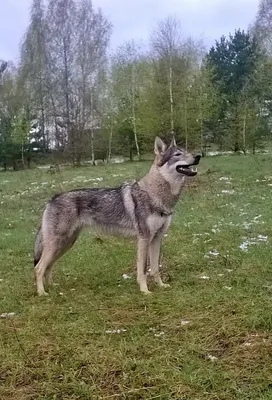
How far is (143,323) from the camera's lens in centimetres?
419

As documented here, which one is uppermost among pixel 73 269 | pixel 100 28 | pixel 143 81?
pixel 100 28

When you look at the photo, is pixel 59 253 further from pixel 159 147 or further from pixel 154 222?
pixel 159 147

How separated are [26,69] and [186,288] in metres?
34.3

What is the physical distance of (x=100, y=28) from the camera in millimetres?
34719

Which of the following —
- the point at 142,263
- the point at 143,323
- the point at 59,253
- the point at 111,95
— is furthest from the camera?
the point at 111,95

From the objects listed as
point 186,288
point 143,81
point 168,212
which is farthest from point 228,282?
point 143,81

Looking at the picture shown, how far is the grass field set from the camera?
3.07 m

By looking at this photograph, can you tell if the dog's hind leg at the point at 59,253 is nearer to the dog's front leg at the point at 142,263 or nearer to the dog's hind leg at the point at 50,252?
the dog's hind leg at the point at 50,252

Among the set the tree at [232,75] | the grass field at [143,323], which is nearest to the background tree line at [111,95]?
the tree at [232,75]

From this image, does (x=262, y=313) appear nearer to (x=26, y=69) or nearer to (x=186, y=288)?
(x=186, y=288)

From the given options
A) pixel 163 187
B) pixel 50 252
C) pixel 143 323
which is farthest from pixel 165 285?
pixel 50 252

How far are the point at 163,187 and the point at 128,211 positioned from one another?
0.55m

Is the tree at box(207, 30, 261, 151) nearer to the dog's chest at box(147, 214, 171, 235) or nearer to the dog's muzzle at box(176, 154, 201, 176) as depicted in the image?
the dog's muzzle at box(176, 154, 201, 176)

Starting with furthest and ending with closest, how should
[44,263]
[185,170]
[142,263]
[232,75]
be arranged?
[232,75], [185,170], [44,263], [142,263]
